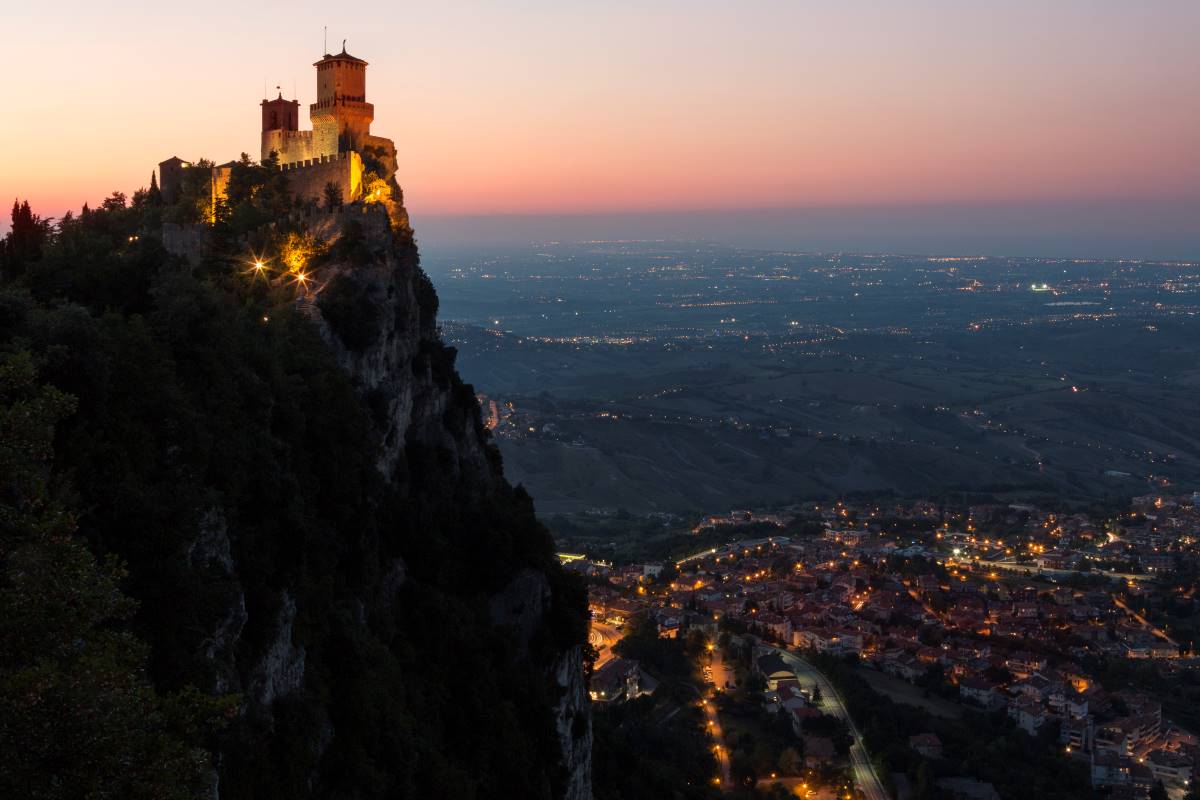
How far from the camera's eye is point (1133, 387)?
147 metres

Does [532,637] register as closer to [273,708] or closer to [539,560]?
[539,560]

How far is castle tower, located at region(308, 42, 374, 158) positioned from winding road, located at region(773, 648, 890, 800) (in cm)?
2411

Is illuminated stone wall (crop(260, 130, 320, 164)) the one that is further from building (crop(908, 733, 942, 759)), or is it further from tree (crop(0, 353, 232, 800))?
building (crop(908, 733, 942, 759))

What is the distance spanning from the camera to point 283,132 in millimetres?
31734

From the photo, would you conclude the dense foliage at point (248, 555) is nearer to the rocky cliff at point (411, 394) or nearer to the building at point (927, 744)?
the rocky cliff at point (411, 394)

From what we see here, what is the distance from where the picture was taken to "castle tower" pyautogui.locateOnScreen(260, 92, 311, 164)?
3175cm

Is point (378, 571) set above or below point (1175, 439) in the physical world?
above

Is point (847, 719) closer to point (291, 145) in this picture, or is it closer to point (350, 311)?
point (350, 311)

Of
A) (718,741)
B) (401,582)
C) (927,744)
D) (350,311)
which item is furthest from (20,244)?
(927,744)

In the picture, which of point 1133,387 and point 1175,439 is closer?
point 1175,439

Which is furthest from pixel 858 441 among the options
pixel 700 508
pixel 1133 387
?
pixel 1133 387

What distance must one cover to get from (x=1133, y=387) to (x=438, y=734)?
144915 millimetres

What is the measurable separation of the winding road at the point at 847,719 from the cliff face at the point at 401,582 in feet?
37.9

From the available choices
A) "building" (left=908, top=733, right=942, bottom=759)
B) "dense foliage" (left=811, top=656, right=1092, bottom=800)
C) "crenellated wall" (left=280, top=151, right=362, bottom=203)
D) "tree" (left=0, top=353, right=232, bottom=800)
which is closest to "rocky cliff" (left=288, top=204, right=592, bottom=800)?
"crenellated wall" (left=280, top=151, right=362, bottom=203)
